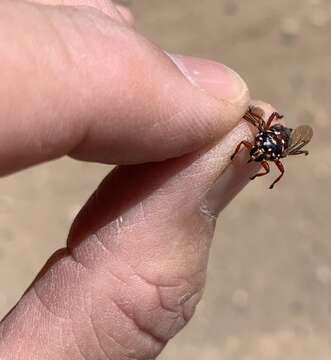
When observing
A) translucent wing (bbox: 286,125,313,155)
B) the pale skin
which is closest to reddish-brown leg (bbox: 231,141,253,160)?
the pale skin

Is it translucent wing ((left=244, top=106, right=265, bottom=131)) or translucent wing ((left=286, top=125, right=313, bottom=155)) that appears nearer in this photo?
translucent wing ((left=244, top=106, right=265, bottom=131))

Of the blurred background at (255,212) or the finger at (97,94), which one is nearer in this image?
the finger at (97,94)

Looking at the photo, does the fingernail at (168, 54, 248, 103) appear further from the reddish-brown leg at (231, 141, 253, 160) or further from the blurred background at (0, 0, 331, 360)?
the blurred background at (0, 0, 331, 360)

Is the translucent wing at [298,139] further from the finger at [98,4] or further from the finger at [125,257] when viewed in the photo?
the finger at [98,4]

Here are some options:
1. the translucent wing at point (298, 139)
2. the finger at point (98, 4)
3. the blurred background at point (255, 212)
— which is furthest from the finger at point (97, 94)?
the blurred background at point (255, 212)

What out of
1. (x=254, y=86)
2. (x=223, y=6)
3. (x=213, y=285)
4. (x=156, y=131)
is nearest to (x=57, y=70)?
(x=156, y=131)

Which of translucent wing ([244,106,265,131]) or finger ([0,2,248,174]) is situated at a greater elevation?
finger ([0,2,248,174])

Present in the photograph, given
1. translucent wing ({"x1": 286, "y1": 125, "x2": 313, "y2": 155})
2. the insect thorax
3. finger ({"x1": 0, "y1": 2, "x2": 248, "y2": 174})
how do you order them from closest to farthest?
finger ({"x1": 0, "y1": 2, "x2": 248, "y2": 174}) < the insect thorax < translucent wing ({"x1": 286, "y1": 125, "x2": 313, "y2": 155})
